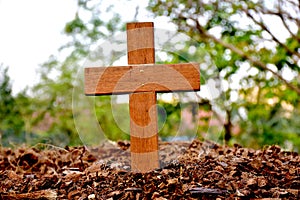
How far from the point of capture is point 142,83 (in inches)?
58.5

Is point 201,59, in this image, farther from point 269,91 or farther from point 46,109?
point 46,109

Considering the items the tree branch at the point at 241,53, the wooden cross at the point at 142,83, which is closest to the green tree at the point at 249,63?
the tree branch at the point at 241,53

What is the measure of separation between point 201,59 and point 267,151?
1.13 metres

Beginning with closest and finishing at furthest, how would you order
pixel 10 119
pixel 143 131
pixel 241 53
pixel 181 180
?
pixel 181 180 < pixel 143 131 < pixel 241 53 < pixel 10 119

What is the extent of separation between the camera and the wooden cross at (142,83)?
1.47m

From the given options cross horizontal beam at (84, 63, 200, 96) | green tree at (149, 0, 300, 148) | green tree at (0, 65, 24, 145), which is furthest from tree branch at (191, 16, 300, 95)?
green tree at (0, 65, 24, 145)

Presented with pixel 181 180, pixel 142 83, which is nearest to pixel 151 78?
pixel 142 83

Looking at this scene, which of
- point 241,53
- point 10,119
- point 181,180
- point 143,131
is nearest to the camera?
point 181,180

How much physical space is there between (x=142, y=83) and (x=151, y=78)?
1.5 inches

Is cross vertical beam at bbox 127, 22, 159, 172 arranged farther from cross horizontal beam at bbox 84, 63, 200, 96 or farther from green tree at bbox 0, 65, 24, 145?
green tree at bbox 0, 65, 24, 145

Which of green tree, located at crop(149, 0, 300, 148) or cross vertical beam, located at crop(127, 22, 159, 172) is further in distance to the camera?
green tree, located at crop(149, 0, 300, 148)

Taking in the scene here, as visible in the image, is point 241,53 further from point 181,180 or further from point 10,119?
point 10,119

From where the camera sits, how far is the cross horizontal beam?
1.48m

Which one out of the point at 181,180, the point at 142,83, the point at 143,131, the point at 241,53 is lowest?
the point at 181,180
